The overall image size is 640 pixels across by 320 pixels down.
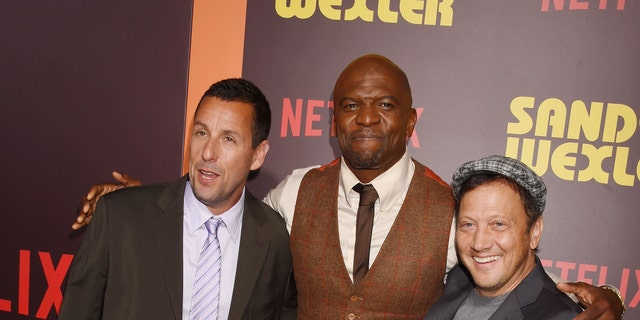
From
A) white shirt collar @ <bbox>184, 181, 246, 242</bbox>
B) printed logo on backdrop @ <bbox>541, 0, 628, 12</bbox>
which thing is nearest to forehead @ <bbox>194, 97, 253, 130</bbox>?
white shirt collar @ <bbox>184, 181, 246, 242</bbox>

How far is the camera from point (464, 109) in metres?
2.64

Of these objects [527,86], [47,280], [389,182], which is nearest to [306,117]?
[389,182]

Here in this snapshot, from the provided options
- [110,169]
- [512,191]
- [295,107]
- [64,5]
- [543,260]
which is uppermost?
[64,5]

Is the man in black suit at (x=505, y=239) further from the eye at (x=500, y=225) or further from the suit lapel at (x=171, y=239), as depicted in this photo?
the suit lapel at (x=171, y=239)

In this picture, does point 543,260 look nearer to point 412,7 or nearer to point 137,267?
point 412,7

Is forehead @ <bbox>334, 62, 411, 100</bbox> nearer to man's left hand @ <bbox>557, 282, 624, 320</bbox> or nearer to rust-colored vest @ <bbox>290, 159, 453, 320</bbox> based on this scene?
rust-colored vest @ <bbox>290, 159, 453, 320</bbox>

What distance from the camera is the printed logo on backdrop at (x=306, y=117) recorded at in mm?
2754

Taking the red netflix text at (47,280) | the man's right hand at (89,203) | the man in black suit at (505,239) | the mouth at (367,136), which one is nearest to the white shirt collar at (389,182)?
the mouth at (367,136)

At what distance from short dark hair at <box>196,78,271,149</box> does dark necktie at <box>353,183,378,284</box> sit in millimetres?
431

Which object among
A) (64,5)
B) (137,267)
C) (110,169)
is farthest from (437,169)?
(64,5)

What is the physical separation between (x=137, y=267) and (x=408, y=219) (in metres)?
0.94

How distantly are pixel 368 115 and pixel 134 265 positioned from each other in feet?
3.07

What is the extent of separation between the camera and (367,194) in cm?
209

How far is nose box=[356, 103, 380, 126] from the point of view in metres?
1.99
